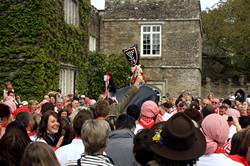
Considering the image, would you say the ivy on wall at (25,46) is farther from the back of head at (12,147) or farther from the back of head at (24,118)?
the back of head at (12,147)

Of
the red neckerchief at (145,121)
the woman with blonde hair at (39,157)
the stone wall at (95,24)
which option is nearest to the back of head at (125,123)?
the red neckerchief at (145,121)

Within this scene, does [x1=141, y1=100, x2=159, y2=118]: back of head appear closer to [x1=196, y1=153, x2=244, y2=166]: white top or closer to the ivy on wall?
[x1=196, y1=153, x2=244, y2=166]: white top

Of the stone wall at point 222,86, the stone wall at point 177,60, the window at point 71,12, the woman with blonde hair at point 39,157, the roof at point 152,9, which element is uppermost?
the roof at point 152,9

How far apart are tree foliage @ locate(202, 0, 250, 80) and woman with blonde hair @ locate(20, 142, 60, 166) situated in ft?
135

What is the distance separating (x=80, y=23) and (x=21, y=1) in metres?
6.65

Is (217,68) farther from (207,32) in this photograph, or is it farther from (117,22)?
(117,22)

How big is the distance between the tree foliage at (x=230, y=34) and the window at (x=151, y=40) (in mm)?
13666

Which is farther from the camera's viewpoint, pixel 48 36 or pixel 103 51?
pixel 103 51

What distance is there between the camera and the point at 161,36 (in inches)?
1293

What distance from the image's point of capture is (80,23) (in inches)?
1014

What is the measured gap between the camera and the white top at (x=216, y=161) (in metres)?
5.06

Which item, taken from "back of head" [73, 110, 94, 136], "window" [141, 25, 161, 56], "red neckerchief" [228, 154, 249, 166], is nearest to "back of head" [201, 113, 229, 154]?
"red neckerchief" [228, 154, 249, 166]

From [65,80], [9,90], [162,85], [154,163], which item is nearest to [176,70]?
[162,85]

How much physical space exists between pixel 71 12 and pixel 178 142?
20.7m
